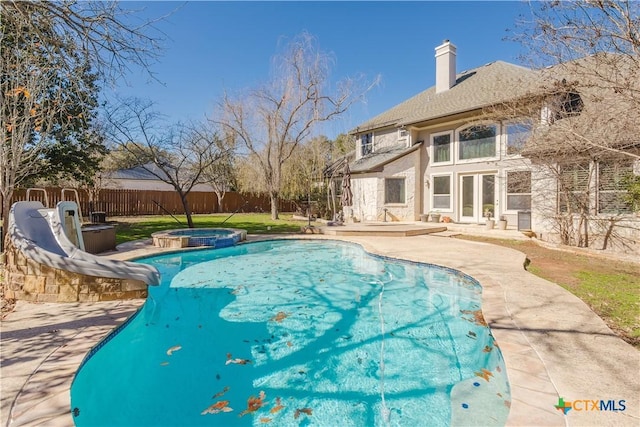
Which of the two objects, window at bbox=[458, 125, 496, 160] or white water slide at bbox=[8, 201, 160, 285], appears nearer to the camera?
white water slide at bbox=[8, 201, 160, 285]

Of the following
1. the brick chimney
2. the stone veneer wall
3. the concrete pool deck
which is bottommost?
the concrete pool deck

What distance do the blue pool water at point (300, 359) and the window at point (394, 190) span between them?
1088 centimetres

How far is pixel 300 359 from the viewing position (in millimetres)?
4062

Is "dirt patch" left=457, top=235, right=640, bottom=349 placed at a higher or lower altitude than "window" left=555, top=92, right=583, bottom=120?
lower

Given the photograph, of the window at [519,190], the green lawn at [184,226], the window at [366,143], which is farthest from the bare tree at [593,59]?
the window at [366,143]

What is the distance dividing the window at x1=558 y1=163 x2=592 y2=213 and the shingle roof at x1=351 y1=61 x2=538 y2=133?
11.1 feet

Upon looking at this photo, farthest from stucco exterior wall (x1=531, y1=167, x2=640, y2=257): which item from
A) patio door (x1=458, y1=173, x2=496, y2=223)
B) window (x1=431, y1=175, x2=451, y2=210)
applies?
window (x1=431, y1=175, x2=451, y2=210)

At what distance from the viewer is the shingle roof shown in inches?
539

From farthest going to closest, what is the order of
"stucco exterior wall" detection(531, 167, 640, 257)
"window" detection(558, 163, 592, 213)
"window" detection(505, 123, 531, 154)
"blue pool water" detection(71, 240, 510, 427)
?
1. "window" detection(505, 123, 531, 154)
2. "window" detection(558, 163, 592, 213)
3. "stucco exterior wall" detection(531, 167, 640, 257)
4. "blue pool water" detection(71, 240, 510, 427)

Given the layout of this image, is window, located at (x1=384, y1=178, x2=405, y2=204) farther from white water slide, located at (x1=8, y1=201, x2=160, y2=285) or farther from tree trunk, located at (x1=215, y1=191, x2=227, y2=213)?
tree trunk, located at (x1=215, y1=191, x2=227, y2=213)

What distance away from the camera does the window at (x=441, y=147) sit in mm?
16328

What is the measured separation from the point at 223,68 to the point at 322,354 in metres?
18.2

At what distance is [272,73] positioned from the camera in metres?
20.2

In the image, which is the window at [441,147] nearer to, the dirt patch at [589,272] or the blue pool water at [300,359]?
the dirt patch at [589,272]
